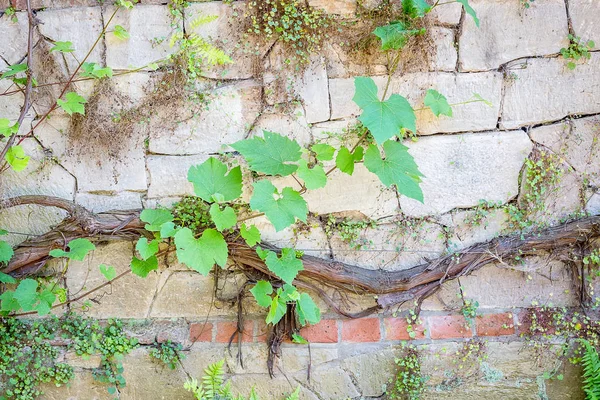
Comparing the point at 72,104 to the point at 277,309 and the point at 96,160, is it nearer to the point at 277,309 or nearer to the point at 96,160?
the point at 96,160

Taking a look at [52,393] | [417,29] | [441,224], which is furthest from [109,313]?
[417,29]

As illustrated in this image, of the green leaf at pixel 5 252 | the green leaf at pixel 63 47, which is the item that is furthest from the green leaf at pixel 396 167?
the green leaf at pixel 5 252

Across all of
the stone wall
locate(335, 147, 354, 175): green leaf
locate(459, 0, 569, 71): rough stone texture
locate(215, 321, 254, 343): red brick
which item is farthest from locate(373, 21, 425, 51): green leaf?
locate(215, 321, 254, 343): red brick

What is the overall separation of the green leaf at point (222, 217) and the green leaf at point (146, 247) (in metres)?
0.29

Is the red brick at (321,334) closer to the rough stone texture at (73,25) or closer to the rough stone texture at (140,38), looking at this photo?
the rough stone texture at (140,38)

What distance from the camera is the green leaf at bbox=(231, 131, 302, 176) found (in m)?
2.29

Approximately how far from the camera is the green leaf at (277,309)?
93.5 inches

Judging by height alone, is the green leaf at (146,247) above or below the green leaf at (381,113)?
A: below

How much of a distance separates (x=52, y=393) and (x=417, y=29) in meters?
2.28

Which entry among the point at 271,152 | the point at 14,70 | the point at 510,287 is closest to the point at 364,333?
the point at 510,287

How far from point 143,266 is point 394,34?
1422 mm

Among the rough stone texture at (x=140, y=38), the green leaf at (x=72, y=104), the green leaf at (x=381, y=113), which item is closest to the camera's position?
the green leaf at (x=381, y=113)

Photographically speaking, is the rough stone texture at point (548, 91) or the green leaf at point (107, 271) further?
the rough stone texture at point (548, 91)

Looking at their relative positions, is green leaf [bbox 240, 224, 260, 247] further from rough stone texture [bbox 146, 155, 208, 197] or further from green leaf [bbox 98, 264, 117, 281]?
green leaf [bbox 98, 264, 117, 281]
